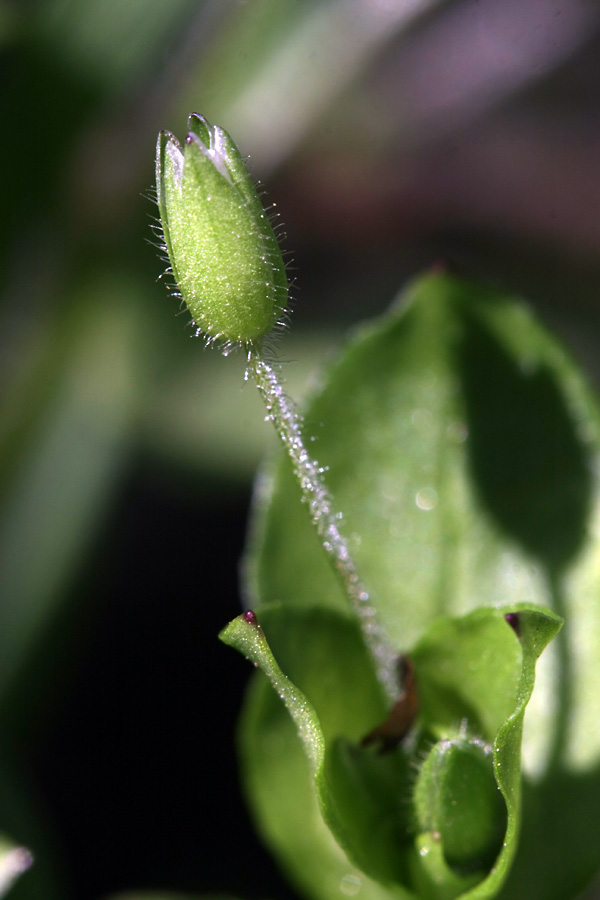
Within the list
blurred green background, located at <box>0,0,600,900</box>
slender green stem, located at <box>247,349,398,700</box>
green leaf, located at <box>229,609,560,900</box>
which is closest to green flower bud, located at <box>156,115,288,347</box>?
slender green stem, located at <box>247,349,398,700</box>

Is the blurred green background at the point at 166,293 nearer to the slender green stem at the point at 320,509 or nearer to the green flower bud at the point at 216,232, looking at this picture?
the slender green stem at the point at 320,509

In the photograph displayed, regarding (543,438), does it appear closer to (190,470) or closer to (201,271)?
(201,271)

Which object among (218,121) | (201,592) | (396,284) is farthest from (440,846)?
(218,121)

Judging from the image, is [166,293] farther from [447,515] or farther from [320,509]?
[320,509]

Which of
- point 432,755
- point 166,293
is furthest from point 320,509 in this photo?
point 166,293

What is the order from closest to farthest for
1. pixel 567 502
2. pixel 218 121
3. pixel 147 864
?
pixel 567 502 < pixel 147 864 < pixel 218 121

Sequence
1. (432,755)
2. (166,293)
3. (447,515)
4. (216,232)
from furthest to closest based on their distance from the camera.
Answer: (166,293) < (447,515) < (432,755) < (216,232)

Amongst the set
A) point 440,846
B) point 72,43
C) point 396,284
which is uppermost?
point 72,43
